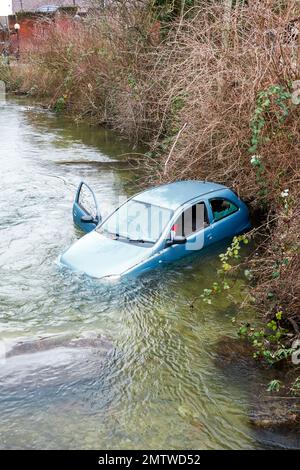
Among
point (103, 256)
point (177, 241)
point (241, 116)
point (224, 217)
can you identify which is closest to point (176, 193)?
point (224, 217)

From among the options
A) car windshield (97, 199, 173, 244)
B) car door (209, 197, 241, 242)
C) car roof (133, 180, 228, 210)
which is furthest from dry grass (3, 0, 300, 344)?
car windshield (97, 199, 173, 244)

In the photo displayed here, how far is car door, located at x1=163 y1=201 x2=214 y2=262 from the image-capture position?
936cm

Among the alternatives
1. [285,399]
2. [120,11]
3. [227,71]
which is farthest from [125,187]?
[285,399]

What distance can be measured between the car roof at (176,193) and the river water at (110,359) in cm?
116

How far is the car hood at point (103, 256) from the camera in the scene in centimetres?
876

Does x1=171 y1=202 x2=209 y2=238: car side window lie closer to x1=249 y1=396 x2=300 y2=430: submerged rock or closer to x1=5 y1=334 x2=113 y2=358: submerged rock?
x1=5 y1=334 x2=113 y2=358: submerged rock

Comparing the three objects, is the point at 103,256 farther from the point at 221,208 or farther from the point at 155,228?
the point at 221,208

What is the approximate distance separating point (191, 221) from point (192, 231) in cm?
18

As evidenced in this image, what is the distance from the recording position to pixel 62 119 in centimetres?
2544

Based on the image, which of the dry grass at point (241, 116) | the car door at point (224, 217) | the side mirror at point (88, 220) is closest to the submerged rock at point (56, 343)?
the dry grass at point (241, 116)

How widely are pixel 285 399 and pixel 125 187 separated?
371 inches

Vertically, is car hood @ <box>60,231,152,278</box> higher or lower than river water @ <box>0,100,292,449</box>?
higher

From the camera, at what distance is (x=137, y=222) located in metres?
9.65
